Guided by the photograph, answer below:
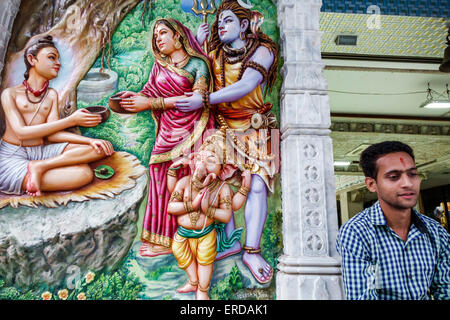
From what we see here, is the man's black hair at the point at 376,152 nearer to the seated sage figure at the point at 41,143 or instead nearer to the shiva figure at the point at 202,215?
the shiva figure at the point at 202,215

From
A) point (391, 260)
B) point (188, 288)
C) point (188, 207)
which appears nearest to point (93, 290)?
point (188, 288)

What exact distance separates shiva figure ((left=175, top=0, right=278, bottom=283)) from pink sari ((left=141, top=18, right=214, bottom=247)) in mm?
110

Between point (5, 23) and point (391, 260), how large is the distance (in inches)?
141

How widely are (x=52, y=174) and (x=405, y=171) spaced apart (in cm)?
263

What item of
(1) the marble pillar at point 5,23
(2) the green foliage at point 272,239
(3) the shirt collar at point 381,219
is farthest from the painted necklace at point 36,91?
(3) the shirt collar at point 381,219

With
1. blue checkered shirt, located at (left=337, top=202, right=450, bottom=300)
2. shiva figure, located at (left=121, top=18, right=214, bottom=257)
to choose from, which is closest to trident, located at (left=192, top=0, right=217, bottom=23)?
shiva figure, located at (left=121, top=18, right=214, bottom=257)

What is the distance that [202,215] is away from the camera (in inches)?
104

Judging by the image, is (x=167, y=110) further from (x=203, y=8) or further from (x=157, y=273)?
(x=157, y=273)

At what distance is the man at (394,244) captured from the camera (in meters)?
1.68

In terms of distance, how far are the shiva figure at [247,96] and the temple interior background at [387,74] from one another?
3.24 ft

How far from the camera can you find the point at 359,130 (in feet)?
24.8

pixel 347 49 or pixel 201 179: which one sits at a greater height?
pixel 347 49
